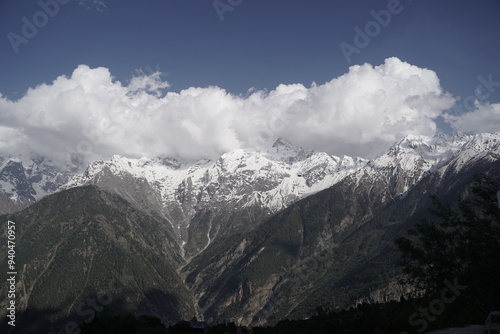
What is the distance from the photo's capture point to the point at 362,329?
49844 millimetres

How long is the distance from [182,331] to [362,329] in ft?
83.6

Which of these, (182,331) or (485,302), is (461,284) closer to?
(485,302)

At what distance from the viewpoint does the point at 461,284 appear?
42938mm

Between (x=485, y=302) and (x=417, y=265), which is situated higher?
(x=417, y=265)

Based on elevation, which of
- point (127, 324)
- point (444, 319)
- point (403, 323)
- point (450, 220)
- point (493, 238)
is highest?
point (127, 324)

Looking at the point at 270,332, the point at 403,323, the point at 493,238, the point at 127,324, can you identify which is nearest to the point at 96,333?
the point at 127,324

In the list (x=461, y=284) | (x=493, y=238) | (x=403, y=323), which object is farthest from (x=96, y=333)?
(x=493, y=238)

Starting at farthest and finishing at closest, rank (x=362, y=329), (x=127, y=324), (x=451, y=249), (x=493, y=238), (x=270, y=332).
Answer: (x=270, y=332)
(x=127, y=324)
(x=362, y=329)
(x=451, y=249)
(x=493, y=238)

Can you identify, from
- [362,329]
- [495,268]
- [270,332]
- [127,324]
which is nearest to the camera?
[495,268]

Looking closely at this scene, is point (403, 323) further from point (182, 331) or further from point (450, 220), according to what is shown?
point (182, 331)

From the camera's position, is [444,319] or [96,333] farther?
[96,333]

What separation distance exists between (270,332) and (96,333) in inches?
1003

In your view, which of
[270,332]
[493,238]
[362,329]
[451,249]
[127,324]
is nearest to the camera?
[493,238]

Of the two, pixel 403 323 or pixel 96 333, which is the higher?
pixel 96 333
